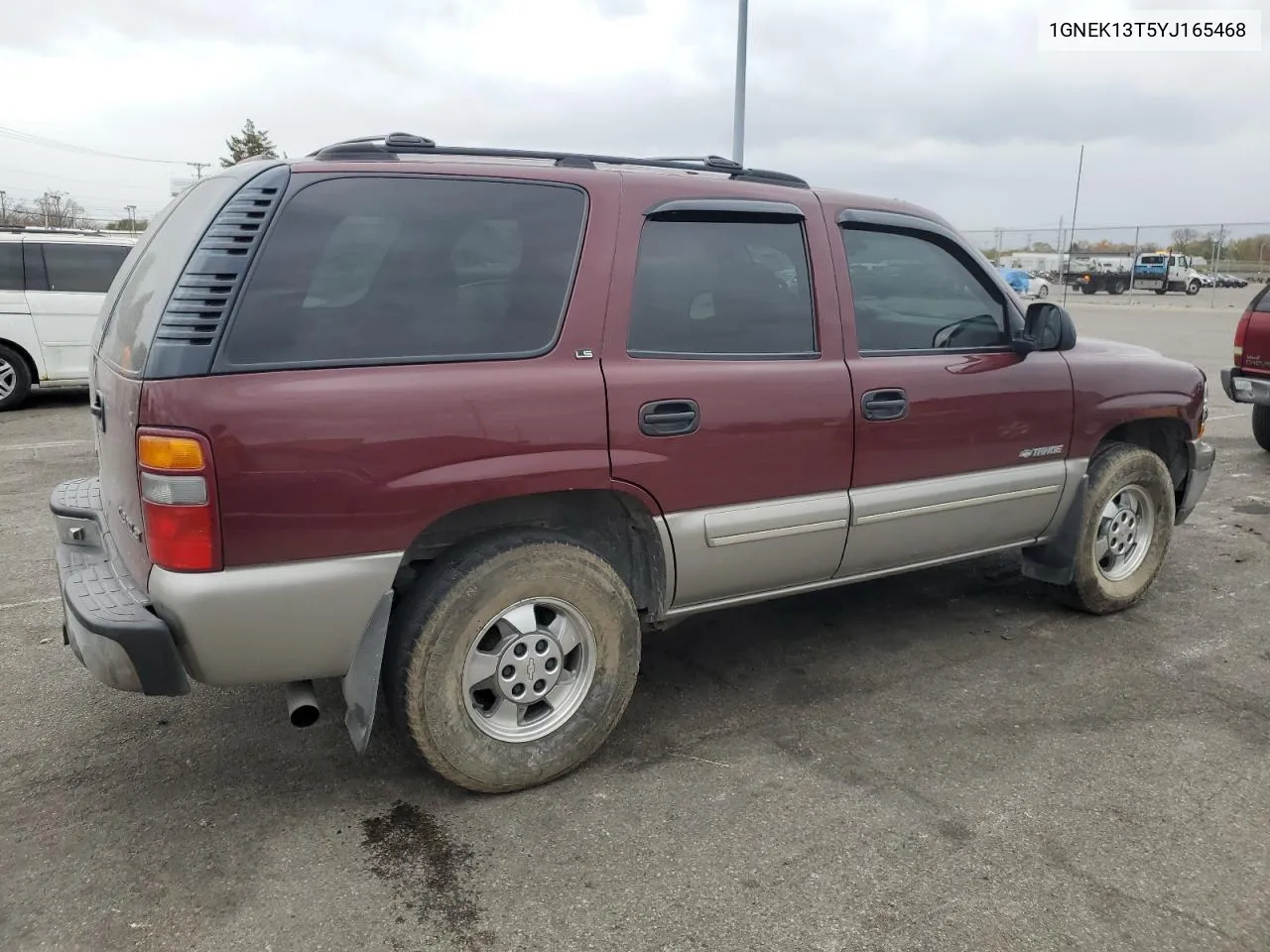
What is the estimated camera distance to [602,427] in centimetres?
305

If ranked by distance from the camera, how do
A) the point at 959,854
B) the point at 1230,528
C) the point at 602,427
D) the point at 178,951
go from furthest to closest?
1. the point at 1230,528
2. the point at 602,427
3. the point at 959,854
4. the point at 178,951

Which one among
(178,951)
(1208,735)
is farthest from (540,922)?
(1208,735)

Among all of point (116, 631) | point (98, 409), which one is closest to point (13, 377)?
point (98, 409)

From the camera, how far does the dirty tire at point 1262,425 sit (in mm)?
8727

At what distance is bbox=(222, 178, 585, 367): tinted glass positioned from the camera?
8.77ft

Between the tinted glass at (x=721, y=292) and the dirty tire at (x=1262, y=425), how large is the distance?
7.05m

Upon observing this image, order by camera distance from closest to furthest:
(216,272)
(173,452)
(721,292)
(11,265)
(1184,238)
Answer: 1. (173,452)
2. (216,272)
3. (721,292)
4. (11,265)
5. (1184,238)

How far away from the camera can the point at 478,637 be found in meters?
2.98

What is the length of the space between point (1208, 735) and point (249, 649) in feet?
10.6

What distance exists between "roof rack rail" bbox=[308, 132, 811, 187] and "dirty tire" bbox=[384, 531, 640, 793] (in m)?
1.22

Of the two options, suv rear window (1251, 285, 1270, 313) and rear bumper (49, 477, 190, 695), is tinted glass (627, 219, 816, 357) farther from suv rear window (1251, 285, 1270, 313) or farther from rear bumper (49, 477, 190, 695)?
suv rear window (1251, 285, 1270, 313)

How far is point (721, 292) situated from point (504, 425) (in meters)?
1.00

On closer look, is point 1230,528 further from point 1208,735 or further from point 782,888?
point 782,888

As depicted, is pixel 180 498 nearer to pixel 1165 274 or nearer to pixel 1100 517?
pixel 1100 517
